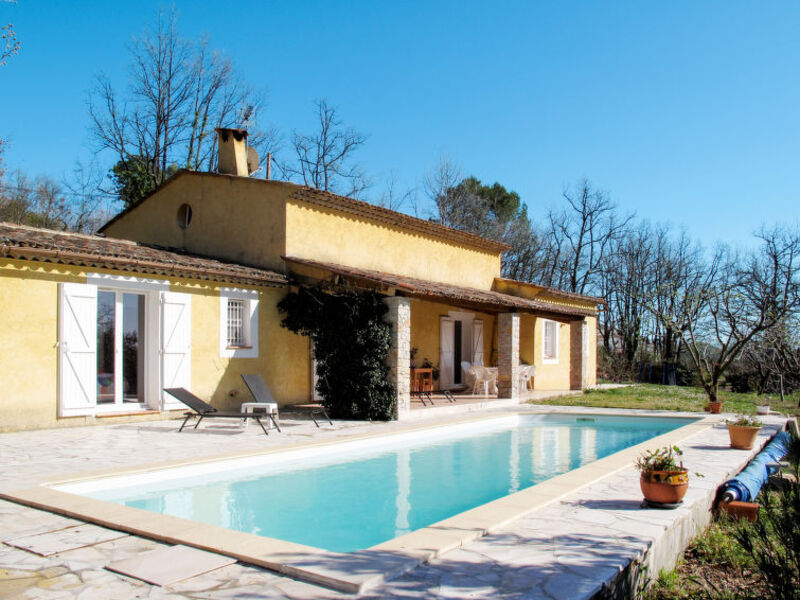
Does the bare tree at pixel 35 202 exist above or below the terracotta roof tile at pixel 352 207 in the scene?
above

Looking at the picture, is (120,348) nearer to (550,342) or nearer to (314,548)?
(314,548)

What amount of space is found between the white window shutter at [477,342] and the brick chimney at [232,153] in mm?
8662

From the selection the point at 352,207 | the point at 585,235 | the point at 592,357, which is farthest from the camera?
the point at 585,235

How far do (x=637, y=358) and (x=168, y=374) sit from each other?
89.0 ft

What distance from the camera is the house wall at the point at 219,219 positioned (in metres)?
15.1

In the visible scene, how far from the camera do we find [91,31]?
19000 mm

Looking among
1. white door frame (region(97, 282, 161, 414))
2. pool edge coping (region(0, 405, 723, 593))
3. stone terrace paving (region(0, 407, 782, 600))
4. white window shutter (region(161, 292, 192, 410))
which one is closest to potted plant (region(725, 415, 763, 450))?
stone terrace paving (region(0, 407, 782, 600))

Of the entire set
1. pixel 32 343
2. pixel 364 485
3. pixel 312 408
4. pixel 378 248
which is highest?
pixel 378 248

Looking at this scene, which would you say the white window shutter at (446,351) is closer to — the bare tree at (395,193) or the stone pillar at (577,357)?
the stone pillar at (577,357)

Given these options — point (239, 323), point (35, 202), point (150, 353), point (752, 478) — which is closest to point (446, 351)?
point (239, 323)

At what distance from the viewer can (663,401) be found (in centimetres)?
1808

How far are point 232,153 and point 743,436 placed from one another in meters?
14.1

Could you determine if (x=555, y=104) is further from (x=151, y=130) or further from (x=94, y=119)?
(x=94, y=119)

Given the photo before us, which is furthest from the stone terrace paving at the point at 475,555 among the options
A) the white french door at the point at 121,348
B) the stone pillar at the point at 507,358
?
the stone pillar at the point at 507,358
